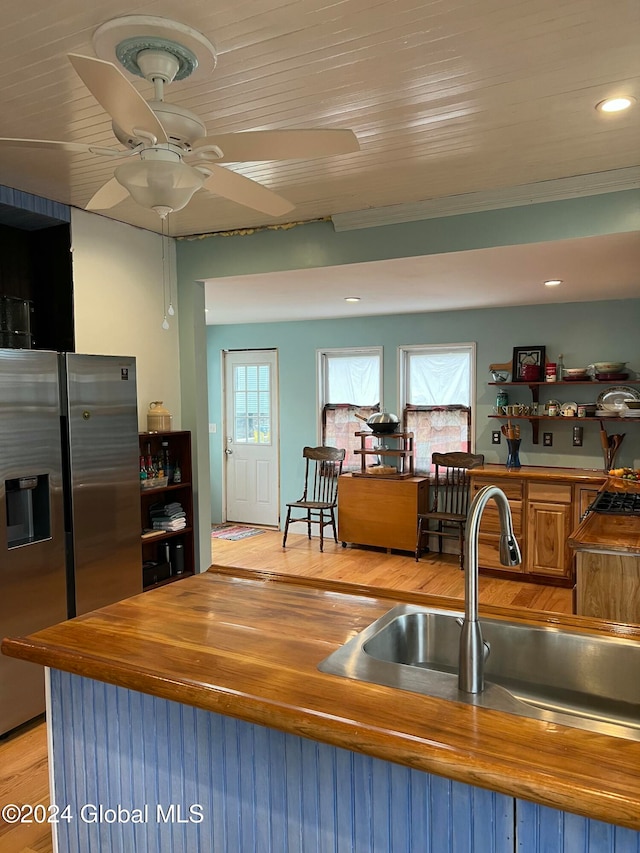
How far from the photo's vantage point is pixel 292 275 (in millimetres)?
3943

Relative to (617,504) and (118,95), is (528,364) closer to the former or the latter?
(617,504)

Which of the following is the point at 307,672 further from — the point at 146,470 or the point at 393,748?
the point at 146,470

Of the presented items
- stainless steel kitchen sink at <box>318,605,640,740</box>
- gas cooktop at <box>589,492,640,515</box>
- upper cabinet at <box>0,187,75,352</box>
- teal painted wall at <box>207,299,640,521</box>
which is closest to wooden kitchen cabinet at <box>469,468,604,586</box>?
teal painted wall at <box>207,299,640,521</box>

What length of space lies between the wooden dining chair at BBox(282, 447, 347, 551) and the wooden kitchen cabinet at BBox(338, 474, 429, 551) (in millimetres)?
216

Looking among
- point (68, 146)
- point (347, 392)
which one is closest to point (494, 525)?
point (347, 392)

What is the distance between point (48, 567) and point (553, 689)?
230cm

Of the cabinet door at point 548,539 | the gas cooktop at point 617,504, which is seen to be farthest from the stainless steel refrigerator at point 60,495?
the cabinet door at point 548,539

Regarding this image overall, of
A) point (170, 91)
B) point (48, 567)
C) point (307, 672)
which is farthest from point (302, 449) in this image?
point (307, 672)

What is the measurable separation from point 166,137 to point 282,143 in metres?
0.30

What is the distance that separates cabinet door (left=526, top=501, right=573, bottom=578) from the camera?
505 centimetres

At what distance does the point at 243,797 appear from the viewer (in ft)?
4.77

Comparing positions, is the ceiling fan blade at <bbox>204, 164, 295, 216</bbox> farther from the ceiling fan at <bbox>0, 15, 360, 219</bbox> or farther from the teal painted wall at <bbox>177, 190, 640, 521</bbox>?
the teal painted wall at <bbox>177, 190, 640, 521</bbox>

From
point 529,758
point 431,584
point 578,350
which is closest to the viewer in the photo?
point 529,758

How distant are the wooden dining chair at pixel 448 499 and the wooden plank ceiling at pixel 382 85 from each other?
10.4 ft
